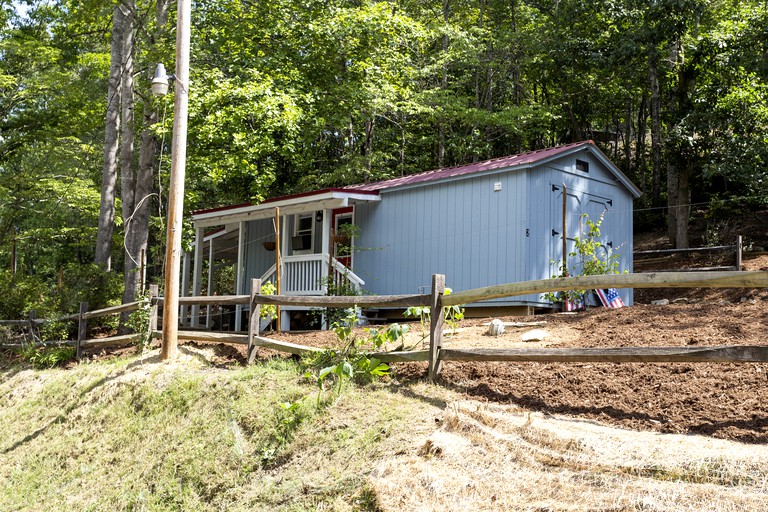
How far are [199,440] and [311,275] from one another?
822 cm

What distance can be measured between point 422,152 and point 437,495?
21.9m

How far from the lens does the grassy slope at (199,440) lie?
5.83 m

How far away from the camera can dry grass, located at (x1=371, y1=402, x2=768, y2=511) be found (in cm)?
434

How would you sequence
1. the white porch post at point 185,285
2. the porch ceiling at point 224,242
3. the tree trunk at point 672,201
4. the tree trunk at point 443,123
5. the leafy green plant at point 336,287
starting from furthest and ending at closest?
the tree trunk at point 443,123
the tree trunk at point 672,201
the porch ceiling at point 224,242
the white porch post at point 185,285
the leafy green plant at point 336,287

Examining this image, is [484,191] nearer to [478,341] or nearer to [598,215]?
[598,215]

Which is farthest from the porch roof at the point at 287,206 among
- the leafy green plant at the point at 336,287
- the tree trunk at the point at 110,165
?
the tree trunk at the point at 110,165

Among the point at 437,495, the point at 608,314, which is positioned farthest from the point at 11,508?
the point at 608,314

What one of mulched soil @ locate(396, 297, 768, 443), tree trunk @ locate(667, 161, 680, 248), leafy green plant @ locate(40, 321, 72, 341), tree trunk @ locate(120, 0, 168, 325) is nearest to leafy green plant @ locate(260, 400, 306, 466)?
mulched soil @ locate(396, 297, 768, 443)

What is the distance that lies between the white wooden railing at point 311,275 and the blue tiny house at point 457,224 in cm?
2

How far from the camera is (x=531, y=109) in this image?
925 inches

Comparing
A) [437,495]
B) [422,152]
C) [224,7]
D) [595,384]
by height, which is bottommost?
[437,495]

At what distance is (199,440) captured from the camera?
7.24m

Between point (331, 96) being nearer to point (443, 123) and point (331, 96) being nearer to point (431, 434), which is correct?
point (443, 123)

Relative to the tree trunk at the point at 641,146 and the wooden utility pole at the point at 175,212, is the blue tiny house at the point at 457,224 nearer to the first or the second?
the wooden utility pole at the point at 175,212
